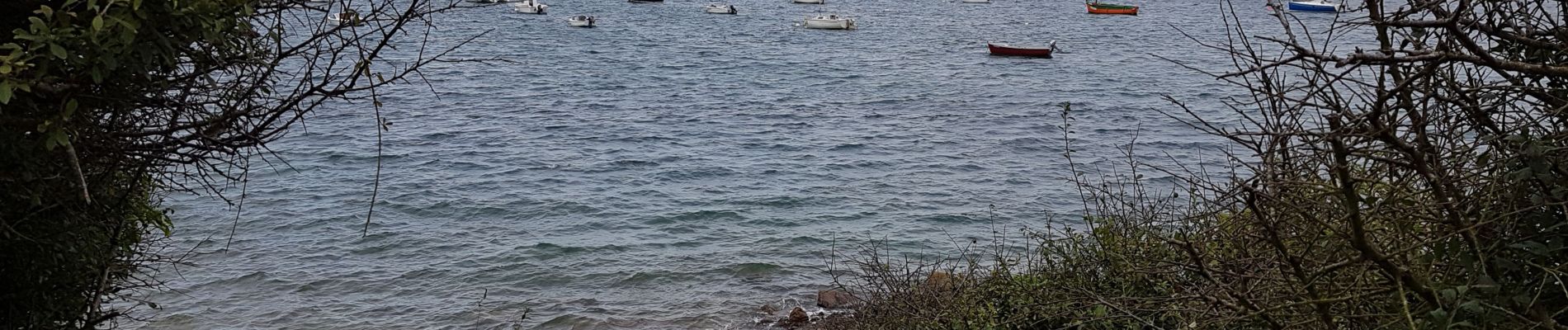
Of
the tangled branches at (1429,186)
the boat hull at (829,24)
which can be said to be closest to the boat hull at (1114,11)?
the boat hull at (829,24)

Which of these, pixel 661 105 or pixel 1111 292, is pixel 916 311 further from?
pixel 661 105

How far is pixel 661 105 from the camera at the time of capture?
29062 mm

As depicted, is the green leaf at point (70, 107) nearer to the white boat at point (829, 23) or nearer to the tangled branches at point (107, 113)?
the tangled branches at point (107, 113)

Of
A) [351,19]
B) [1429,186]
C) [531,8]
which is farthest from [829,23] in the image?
[1429,186]

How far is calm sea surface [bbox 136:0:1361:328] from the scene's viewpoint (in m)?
13.2

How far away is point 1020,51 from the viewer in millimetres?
40219

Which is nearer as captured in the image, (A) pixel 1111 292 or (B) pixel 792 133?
(A) pixel 1111 292

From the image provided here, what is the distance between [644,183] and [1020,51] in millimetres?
23225

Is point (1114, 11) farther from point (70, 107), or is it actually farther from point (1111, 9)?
point (70, 107)

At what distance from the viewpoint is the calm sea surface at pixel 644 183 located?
43.2ft

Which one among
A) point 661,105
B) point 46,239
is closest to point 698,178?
point 661,105

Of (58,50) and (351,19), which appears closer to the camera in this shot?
(58,50)

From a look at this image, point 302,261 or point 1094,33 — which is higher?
point 302,261

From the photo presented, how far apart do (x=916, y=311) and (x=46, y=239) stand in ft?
17.2
